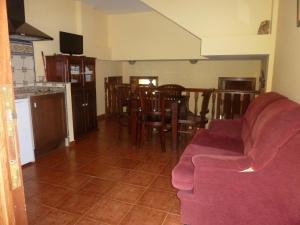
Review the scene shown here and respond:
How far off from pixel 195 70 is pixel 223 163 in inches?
187

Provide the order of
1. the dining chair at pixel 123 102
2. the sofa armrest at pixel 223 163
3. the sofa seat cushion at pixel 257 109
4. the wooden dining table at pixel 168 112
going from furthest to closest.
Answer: the dining chair at pixel 123 102 < the wooden dining table at pixel 168 112 < the sofa seat cushion at pixel 257 109 < the sofa armrest at pixel 223 163

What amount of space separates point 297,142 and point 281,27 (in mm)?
2245

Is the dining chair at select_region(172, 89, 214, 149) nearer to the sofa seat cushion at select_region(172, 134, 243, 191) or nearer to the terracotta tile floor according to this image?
the terracotta tile floor

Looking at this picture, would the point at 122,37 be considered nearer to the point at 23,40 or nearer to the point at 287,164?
the point at 23,40

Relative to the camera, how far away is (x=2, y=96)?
726mm

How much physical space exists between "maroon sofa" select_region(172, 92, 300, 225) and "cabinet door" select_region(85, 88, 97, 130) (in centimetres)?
306

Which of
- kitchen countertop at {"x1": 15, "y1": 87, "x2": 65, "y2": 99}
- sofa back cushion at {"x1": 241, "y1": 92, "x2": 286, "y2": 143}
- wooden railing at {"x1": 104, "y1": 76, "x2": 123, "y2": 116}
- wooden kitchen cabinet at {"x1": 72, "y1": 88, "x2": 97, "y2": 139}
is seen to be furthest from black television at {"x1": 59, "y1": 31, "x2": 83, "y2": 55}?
sofa back cushion at {"x1": 241, "y1": 92, "x2": 286, "y2": 143}

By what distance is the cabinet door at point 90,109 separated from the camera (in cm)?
438

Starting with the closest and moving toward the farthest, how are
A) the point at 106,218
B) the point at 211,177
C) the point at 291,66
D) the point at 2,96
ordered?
the point at 2,96
the point at 211,177
the point at 106,218
the point at 291,66

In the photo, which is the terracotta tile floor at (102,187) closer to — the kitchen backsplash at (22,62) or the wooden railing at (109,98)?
the kitchen backsplash at (22,62)

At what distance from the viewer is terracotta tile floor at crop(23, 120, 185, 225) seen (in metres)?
1.95

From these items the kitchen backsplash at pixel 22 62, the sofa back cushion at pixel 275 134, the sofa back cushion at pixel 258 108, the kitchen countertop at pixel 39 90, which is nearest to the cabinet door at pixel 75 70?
the kitchen countertop at pixel 39 90

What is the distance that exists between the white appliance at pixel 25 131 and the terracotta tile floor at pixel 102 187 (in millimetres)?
145

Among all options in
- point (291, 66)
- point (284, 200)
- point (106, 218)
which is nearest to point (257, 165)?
point (284, 200)
